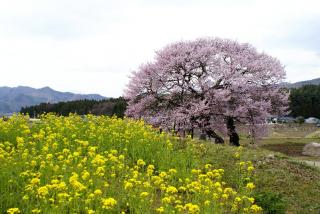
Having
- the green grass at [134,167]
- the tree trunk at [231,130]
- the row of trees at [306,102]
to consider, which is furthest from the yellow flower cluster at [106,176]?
the row of trees at [306,102]

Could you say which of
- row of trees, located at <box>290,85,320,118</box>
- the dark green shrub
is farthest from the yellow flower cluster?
row of trees, located at <box>290,85,320,118</box>

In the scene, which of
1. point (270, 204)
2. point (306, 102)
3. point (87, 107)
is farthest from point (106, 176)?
point (306, 102)

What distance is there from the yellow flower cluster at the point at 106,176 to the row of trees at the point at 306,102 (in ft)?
415

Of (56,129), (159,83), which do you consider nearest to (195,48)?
(159,83)

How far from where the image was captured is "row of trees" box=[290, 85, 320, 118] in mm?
135125

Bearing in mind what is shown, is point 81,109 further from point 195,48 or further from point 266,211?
point 266,211

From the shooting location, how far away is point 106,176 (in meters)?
10.4

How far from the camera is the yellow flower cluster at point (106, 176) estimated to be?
26.2 feet

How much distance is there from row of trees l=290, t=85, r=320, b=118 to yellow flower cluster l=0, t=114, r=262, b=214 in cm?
12659

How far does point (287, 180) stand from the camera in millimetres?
12945

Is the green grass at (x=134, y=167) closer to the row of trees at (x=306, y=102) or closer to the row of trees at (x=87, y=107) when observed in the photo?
the row of trees at (x=87, y=107)

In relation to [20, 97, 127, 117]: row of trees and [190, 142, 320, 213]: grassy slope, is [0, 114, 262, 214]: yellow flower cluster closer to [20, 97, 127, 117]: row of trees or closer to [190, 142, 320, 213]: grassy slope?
[190, 142, 320, 213]: grassy slope

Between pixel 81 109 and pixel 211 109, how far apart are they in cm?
11504

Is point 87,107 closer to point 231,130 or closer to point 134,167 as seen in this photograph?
point 231,130
